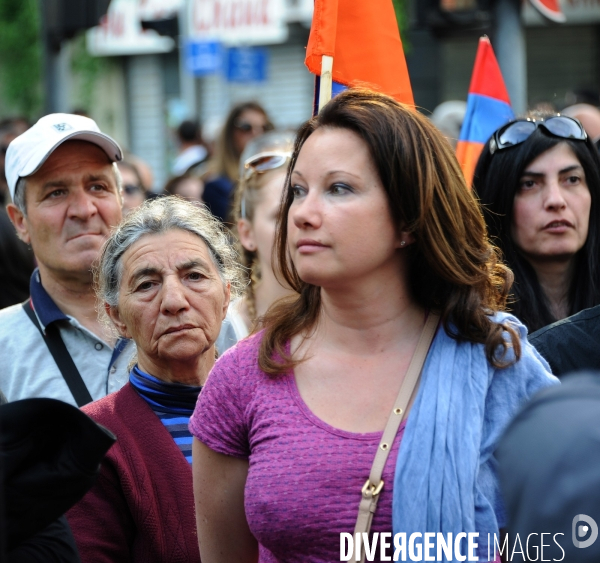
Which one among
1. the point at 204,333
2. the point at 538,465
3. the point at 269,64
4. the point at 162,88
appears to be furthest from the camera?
the point at 162,88

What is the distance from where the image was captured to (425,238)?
7.97ft

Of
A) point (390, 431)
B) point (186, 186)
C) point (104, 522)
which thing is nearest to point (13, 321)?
point (104, 522)

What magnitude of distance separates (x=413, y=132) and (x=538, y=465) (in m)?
1.37

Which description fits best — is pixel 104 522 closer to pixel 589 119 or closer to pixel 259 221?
pixel 259 221

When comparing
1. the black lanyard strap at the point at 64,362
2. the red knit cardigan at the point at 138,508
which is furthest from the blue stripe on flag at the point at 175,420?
the black lanyard strap at the point at 64,362

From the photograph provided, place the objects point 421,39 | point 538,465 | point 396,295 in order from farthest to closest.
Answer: point 421,39
point 396,295
point 538,465

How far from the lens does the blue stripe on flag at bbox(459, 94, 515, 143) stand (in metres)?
4.39

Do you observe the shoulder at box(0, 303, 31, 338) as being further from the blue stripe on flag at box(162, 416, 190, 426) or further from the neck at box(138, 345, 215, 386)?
the blue stripe on flag at box(162, 416, 190, 426)

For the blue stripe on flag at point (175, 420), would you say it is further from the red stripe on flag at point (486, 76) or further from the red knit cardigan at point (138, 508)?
the red stripe on flag at point (486, 76)

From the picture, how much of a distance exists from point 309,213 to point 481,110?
7.46 feet

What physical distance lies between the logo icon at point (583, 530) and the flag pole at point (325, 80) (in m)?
2.04

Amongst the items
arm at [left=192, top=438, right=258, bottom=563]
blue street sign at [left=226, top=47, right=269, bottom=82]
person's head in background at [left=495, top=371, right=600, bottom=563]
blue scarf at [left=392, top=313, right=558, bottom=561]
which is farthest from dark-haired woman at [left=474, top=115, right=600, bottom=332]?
blue street sign at [left=226, top=47, right=269, bottom=82]

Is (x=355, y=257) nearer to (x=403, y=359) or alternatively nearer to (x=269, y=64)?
(x=403, y=359)

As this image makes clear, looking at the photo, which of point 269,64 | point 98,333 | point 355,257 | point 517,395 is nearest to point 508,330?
point 517,395
